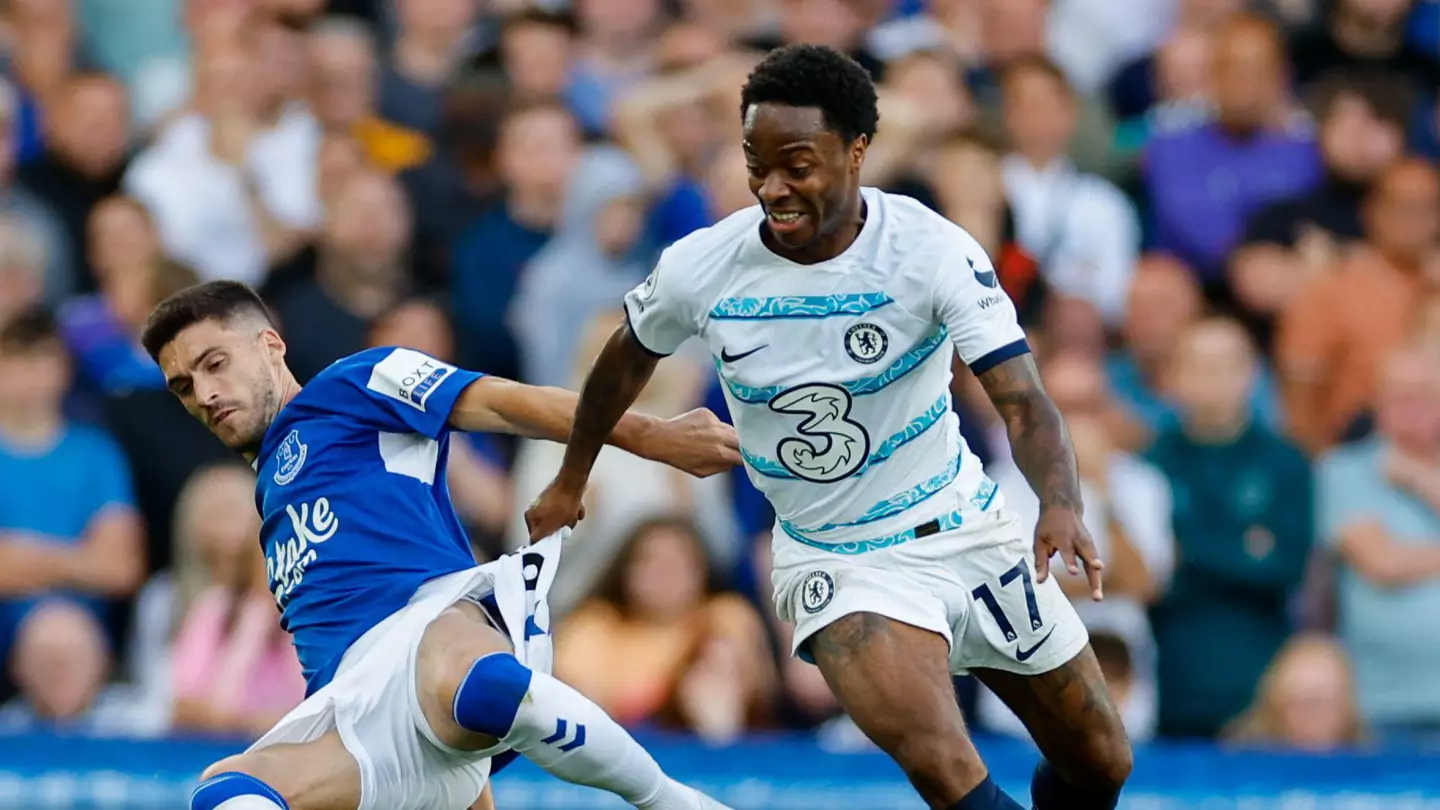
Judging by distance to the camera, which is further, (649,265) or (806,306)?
(649,265)

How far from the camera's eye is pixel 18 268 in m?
12.8

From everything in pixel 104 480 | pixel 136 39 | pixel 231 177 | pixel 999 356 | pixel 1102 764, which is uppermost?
pixel 136 39

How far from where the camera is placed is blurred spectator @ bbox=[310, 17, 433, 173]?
1378 cm

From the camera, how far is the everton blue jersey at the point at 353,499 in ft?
24.9

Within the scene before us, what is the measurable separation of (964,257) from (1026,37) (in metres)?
7.56

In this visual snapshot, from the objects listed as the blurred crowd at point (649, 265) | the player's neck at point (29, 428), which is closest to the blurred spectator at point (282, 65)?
the blurred crowd at point (649, 265)

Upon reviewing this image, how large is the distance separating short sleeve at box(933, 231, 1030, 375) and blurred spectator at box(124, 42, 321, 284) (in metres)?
6.43

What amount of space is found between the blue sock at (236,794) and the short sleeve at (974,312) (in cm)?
238

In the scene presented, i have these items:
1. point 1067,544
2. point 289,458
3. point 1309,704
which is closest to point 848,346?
point 1067,544

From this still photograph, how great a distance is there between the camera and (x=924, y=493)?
7.45 metres

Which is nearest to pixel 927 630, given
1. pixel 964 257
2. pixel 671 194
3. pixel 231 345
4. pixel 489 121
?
pixel 964 257

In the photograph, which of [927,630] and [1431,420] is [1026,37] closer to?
A: [1431,420]

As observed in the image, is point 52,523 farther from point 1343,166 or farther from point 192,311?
point 1343,166

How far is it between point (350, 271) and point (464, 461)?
1320mm
